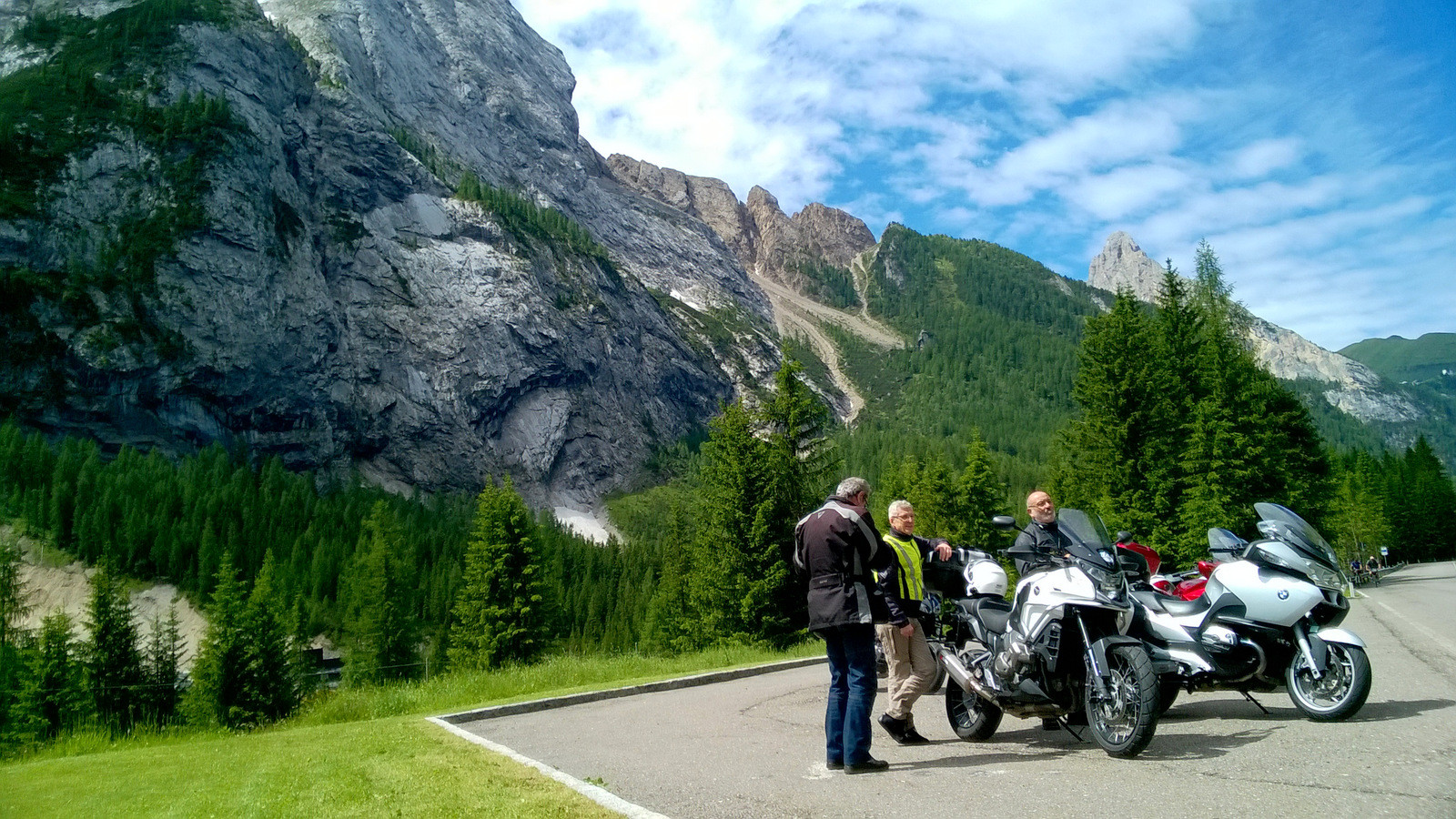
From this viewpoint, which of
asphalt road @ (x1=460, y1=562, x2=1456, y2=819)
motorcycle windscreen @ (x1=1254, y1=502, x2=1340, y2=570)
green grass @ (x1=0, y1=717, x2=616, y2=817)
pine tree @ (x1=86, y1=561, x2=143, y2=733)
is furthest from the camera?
pine tree @ (x1=86, y1=561, x2=143, y2=733)

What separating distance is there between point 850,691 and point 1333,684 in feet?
13.6

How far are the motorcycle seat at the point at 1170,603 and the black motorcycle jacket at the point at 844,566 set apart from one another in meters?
2.91

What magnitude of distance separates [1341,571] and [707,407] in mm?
187155

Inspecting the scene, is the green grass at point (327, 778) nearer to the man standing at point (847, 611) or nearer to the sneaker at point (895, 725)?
the man standing at point (847, 611)

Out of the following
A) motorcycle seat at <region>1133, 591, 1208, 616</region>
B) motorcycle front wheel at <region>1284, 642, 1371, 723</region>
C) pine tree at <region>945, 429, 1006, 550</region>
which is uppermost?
pine tree at <region>945, 429, 1006, 550</region>

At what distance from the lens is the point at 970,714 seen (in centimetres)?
768

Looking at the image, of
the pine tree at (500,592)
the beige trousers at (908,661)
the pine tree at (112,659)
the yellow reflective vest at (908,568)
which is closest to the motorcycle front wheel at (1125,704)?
the beige trousers at (908,661)

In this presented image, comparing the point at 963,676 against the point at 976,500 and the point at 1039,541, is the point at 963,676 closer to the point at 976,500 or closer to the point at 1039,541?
the point at 1039,541

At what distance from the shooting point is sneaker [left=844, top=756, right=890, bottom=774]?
21.3 feet

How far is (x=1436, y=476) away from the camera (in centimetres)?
7500

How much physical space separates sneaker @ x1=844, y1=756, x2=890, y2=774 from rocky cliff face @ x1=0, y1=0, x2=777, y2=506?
292 feet

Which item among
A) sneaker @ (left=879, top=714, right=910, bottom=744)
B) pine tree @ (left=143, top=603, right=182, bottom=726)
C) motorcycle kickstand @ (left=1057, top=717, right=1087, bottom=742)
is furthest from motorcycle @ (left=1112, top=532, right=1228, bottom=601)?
pine tree @ (left=143, top=603, right=182, bottom=726)

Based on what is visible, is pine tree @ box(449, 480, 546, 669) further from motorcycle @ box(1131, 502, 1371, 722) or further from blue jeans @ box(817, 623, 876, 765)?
motorcycle @ box(1131, 502, 1371, 722)

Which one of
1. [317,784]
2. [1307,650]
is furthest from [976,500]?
[317,784]
